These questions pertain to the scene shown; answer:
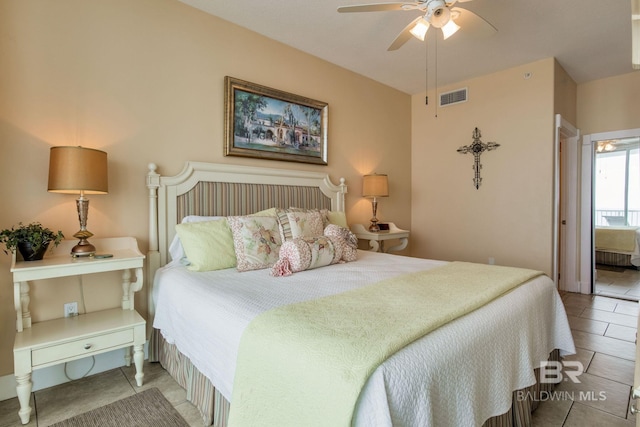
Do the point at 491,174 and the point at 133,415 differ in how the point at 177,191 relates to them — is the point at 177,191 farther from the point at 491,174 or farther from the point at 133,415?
the point at 491,174

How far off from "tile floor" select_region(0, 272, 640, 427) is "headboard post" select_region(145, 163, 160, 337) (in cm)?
41

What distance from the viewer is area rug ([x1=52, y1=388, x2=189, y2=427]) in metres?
1.70

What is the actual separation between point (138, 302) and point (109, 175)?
95cm

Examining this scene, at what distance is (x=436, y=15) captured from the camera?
2.05 m

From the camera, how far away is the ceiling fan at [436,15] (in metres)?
1.99

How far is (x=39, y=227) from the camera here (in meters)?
1.91

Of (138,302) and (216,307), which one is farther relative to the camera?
(138,302)

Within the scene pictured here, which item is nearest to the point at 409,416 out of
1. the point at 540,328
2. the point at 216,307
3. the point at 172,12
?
the point at 216,307

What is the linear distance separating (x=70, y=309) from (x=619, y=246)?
7710 mm

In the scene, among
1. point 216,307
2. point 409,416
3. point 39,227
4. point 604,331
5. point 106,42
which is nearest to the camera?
point 409,416

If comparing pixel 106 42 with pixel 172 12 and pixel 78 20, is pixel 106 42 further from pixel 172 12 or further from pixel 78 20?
pixel 172 12

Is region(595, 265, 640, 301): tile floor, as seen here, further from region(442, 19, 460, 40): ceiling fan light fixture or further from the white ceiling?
region(442, 19, 460, 40): ceiling fan light fixture

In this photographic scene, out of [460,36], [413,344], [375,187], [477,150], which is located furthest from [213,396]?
[477,150]

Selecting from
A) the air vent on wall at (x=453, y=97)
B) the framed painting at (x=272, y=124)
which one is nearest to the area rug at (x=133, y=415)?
the framed painting at (x=272, y=124)
